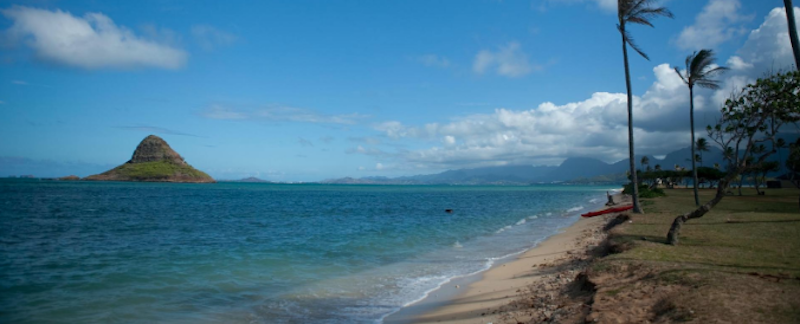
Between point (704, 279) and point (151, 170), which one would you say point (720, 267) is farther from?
point (151, 170)

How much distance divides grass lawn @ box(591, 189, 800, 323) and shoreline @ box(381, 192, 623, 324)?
5.22 feet

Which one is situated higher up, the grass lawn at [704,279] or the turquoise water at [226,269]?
the grass lawn at [704,279]

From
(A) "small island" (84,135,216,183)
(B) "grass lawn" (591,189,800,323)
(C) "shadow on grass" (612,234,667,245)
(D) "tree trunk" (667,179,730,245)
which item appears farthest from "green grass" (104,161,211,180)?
(B) "grass lawn" (591,189,800,323)

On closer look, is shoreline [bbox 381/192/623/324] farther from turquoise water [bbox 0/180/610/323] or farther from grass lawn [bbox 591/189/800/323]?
grass lawn [bbox 591/189/800/323]

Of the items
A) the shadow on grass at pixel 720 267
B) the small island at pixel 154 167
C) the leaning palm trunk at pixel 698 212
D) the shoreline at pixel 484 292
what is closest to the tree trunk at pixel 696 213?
the leaning palm trunk at pixel 698 212

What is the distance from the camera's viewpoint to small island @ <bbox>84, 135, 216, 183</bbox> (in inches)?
5881

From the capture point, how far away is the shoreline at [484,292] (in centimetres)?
756

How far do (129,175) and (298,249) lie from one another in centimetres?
15909

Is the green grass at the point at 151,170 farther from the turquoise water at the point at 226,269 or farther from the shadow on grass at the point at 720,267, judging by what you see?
the shadow on grass at the point at 720,267

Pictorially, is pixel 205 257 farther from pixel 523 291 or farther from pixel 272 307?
pixel 523 291

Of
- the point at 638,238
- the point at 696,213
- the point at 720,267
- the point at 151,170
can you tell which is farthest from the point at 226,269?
the point at 151,170

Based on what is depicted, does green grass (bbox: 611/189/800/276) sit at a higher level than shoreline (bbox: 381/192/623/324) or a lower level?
higher

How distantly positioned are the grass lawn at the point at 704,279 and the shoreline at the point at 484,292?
5.22 feet

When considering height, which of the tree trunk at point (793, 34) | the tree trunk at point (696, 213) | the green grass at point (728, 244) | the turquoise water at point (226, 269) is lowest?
the turquoise water at point (226, 269)
